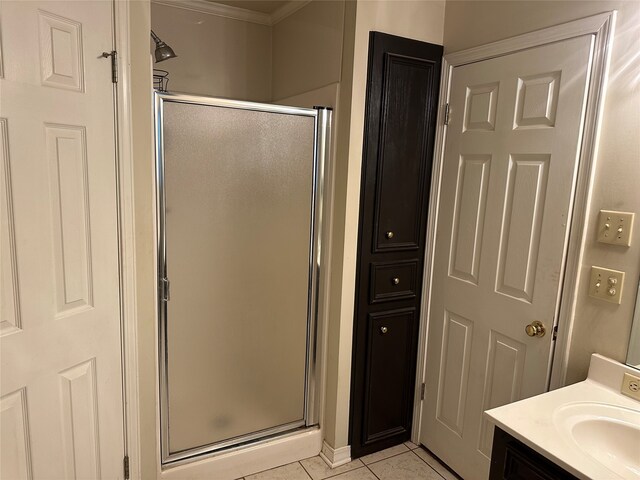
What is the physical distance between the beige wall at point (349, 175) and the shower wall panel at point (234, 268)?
15 centimetres

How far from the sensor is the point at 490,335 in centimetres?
201

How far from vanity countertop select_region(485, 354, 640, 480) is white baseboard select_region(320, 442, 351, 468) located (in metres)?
1.12

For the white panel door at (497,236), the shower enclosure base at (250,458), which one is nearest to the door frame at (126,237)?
the shower enclosure base at (250,458)

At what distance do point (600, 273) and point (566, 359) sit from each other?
36 cm

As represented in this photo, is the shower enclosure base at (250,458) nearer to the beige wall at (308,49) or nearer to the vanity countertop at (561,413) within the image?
the vanity countertop at (561,413)

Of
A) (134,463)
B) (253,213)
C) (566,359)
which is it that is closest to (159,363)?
(134,463)

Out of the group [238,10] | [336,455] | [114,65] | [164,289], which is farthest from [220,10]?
[336,455]

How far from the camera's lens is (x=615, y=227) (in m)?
1.52

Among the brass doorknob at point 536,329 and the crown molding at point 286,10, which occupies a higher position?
the crown molding at point 286,10

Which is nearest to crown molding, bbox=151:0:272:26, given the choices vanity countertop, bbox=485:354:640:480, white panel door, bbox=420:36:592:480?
white panel door, bbox=420:36:592:480

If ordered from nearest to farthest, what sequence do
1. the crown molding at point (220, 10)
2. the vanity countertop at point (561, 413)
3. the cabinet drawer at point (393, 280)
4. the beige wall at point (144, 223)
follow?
the vanity countertop at point (561, 413) < the beige wall at point (144, 223) < the cabinet drawer at point (393, 280) < the crown molding at point (220, 10)

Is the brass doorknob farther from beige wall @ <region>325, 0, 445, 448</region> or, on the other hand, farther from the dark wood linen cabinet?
beige wall @ <region>325, 0, 445, 448</region>

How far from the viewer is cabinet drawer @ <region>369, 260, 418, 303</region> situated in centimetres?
220

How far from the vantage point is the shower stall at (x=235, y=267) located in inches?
→ 72.6
